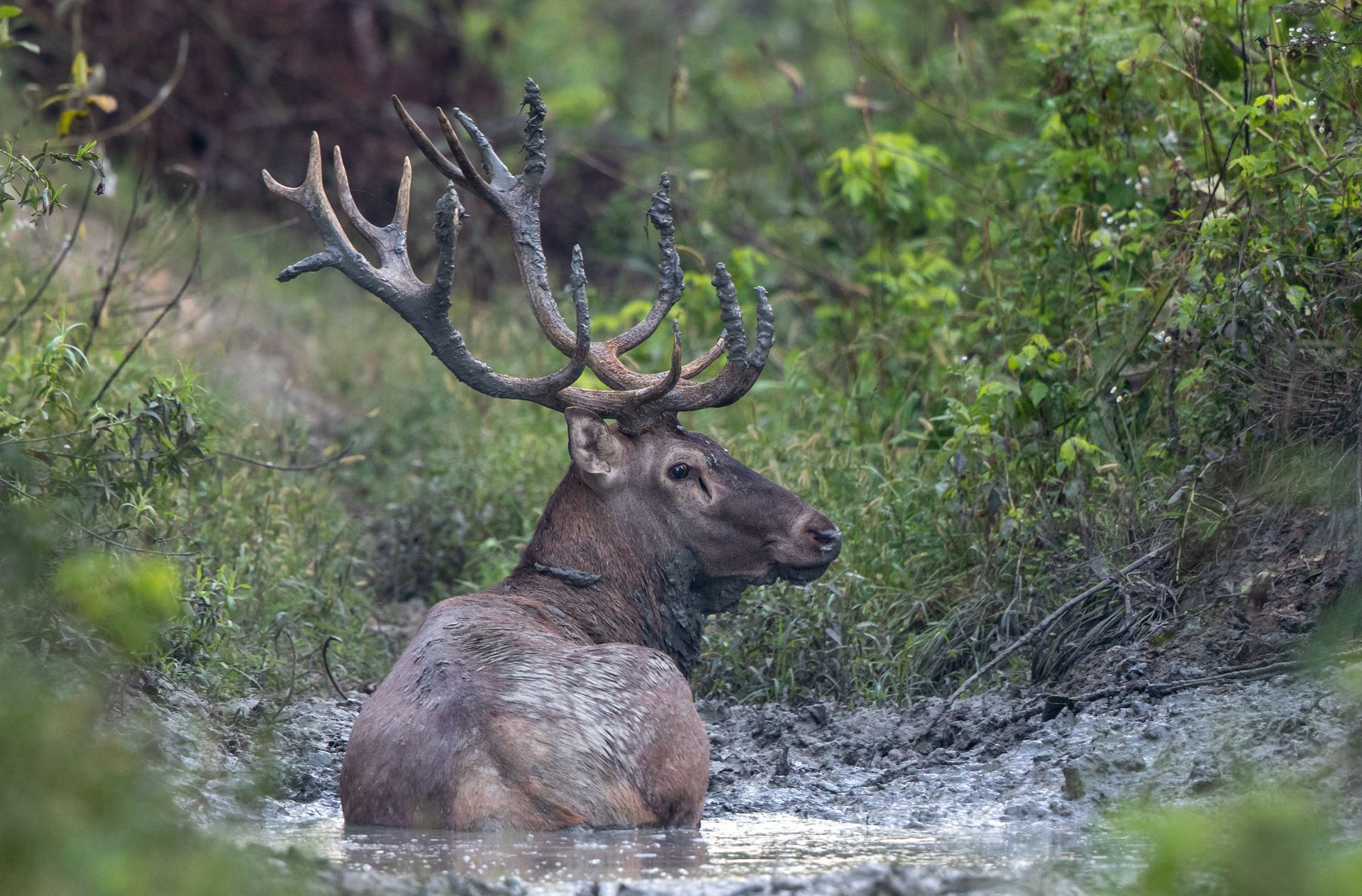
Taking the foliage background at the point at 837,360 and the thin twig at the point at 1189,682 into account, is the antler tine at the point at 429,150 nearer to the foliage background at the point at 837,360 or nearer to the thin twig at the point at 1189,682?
the foliage background at the point at 837,360

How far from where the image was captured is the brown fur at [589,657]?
4.88 metres

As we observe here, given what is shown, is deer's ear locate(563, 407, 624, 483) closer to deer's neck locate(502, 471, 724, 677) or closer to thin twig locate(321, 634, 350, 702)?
deer's neck locate(502, 471, 724, 677)

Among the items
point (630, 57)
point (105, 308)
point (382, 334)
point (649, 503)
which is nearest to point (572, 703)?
point (649, 503)

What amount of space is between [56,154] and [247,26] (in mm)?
8968

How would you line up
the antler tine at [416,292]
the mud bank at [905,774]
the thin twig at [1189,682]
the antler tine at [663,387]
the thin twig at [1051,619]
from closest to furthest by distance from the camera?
the mud bank at [905,774], the thin twig at [1189,682], the antler tine at [663,387], the antler tine at [416,292], the thin twig at [1051,619]

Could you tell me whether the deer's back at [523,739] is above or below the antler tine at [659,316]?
below

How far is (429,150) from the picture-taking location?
6504 millimetres

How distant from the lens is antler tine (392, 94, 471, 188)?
6.31 m

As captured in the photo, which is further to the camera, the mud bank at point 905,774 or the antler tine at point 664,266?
the antler tine at point 664,266

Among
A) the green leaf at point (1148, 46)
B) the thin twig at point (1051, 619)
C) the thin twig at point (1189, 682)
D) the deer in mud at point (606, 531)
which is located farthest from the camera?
the green leaf at point (1148, 46)

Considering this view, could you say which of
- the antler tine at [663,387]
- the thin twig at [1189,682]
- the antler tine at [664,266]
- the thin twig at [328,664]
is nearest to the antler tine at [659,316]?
the antler tine at [664,266]

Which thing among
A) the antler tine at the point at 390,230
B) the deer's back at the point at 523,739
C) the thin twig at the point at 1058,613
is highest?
the antler tine at the point at 390,230

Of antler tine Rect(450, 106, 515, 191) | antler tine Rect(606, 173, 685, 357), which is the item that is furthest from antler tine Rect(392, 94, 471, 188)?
antler tine Rect(606, 173, 685, 357)

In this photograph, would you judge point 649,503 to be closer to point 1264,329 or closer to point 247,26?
point 1264,329
